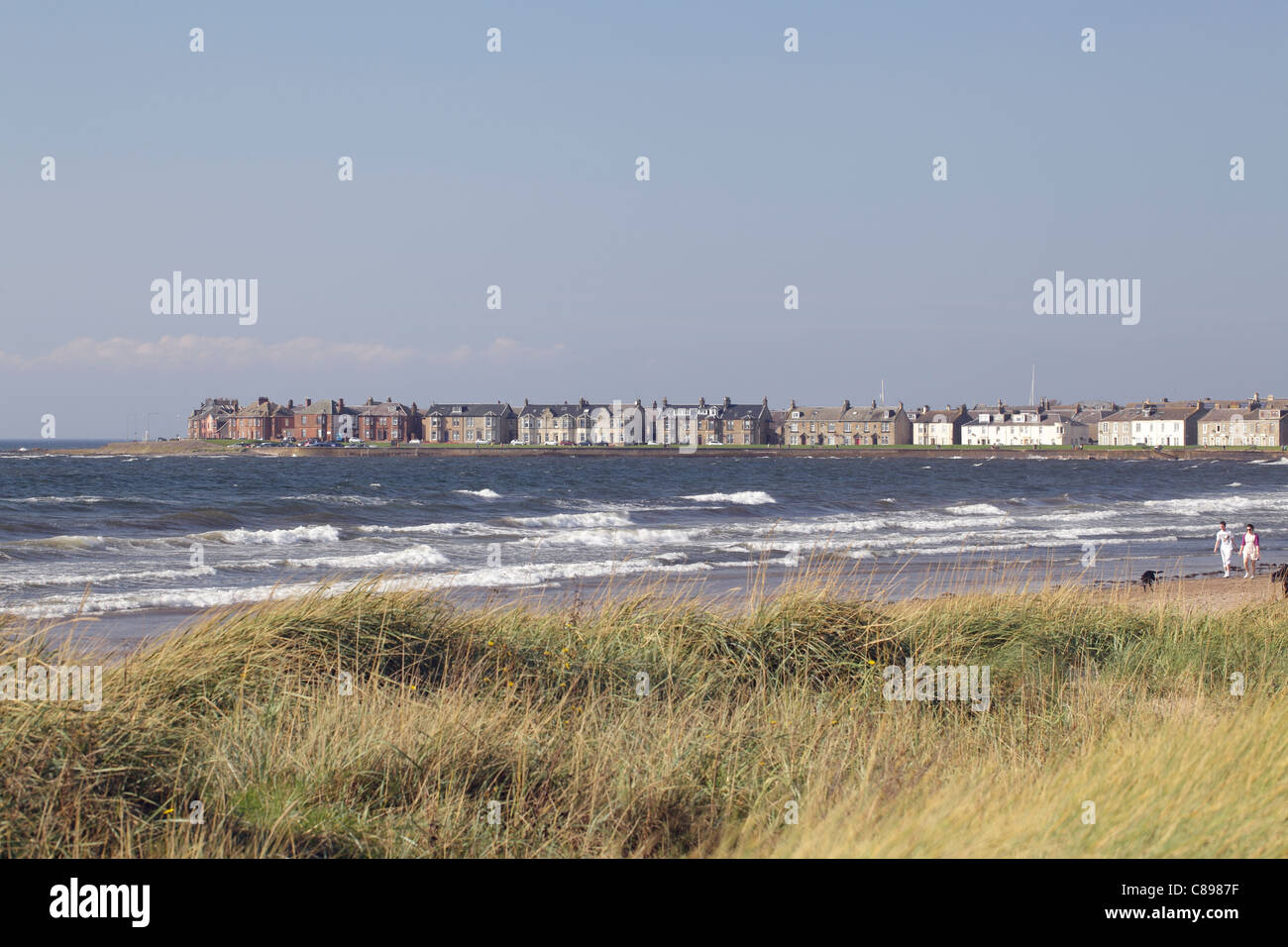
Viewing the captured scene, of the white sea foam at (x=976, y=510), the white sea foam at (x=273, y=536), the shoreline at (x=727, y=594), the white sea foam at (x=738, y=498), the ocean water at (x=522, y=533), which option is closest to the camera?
the shoreline at (x=727, y=594)

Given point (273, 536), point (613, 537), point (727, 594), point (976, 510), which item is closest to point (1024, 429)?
point (976, 510)

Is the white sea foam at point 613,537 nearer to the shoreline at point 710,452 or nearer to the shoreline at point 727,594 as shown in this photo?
the shoreline at point 727,594

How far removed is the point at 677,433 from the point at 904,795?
178 m

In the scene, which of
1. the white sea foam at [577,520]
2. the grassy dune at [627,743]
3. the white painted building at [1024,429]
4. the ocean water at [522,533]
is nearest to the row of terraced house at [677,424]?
the white painted building at [1024,429]

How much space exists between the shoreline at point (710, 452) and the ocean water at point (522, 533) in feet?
268

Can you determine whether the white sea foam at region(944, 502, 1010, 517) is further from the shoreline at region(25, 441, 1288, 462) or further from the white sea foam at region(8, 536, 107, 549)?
the shoreline at region(25, 441, 1288, 462)

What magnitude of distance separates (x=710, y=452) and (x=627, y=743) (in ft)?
498

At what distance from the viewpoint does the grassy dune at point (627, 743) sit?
4.91 m

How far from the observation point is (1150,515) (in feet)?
145

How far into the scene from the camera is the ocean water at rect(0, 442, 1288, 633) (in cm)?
2098

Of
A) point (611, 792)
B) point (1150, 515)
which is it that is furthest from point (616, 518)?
point (611, 792)

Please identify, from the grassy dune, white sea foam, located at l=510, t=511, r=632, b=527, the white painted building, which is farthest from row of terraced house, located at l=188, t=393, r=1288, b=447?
the grassy dune

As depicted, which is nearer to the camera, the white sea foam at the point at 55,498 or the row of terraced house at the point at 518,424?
the white sea foam at the point at 55,498
